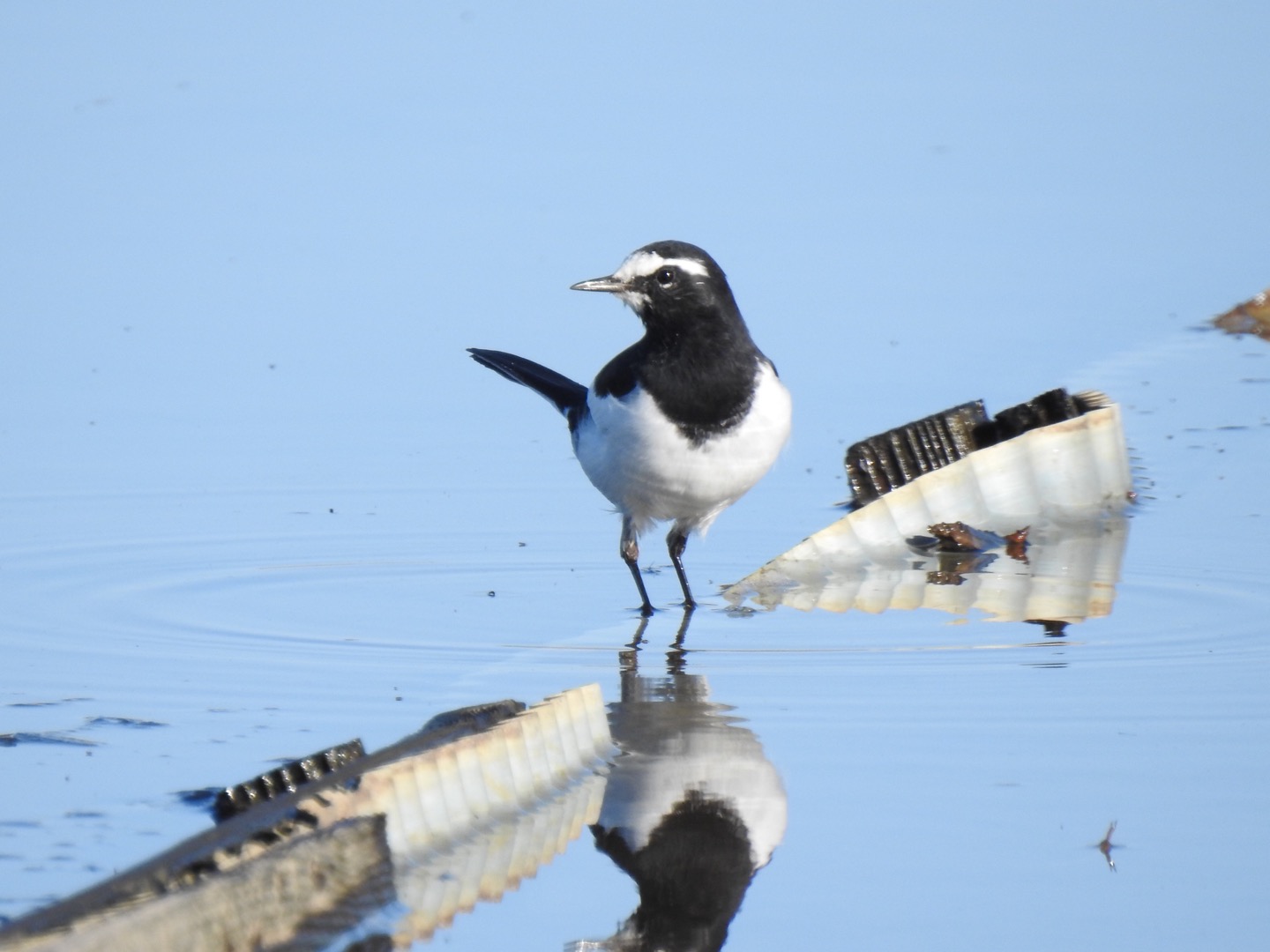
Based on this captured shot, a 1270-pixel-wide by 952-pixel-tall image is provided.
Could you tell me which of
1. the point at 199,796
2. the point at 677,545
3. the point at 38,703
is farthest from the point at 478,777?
the point at 677,545

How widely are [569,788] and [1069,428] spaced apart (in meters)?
3.45

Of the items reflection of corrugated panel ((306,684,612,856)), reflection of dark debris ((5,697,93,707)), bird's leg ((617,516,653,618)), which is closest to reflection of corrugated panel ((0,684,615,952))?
reflection of corrugated panel ((306,684,612,856))

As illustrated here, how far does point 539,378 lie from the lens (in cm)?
664

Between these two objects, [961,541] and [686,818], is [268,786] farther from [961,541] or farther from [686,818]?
[961,541]

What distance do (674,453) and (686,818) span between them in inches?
82.0

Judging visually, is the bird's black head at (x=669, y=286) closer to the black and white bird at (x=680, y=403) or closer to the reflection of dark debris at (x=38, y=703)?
the black and white bird at (x=680, y=403)

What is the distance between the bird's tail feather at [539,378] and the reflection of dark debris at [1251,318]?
155 inches

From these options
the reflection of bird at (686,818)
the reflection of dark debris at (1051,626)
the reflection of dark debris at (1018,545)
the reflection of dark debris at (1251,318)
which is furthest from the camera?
the reflection of dark debris at (1251,318)

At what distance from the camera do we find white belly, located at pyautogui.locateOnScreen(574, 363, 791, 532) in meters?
5.51

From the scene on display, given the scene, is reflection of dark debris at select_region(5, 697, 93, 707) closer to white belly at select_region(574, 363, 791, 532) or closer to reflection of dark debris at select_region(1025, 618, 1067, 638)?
white belly at select_region(574, 363, 791, 532)

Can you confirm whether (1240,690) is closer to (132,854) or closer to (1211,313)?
(132,854)

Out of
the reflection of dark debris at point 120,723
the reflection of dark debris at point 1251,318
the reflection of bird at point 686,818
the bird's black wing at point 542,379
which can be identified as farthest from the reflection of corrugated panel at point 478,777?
the reflection of dark debris at point 1251,318

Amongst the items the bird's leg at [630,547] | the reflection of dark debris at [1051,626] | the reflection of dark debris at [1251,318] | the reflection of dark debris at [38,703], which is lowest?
the reflection of dark debris at [38,703]

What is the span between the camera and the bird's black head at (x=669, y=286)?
18.6 ft
